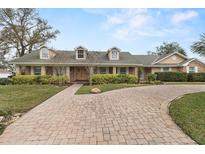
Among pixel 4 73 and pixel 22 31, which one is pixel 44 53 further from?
pixel 4 73

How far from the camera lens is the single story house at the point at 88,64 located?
2048cm

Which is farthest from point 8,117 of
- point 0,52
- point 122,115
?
point 0,52

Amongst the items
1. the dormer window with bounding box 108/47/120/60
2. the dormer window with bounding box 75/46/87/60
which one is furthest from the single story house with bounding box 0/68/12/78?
the dormer window with bounding box 108/47/120/60

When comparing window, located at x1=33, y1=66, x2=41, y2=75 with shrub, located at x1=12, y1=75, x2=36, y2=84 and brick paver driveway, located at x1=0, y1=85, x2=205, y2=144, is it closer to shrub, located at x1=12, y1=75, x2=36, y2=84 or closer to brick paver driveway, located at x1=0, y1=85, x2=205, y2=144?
shrub, located at x1=12, y1=75, x2=36, y2=84

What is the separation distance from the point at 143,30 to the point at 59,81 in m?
11.1

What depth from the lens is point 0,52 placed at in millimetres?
30094

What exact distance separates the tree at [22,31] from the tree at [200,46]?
27927 mm

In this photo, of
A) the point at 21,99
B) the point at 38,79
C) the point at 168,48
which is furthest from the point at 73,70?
the point at 168,48

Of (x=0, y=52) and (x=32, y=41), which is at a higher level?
(x=32, y=41)

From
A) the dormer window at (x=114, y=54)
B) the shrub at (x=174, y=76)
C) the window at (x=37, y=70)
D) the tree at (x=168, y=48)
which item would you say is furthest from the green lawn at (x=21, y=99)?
the tree at (x=168, y=48)

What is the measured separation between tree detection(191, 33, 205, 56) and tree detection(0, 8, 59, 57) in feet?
91.6

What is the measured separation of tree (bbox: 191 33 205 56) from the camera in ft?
30.1

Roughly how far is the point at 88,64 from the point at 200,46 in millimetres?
13271
